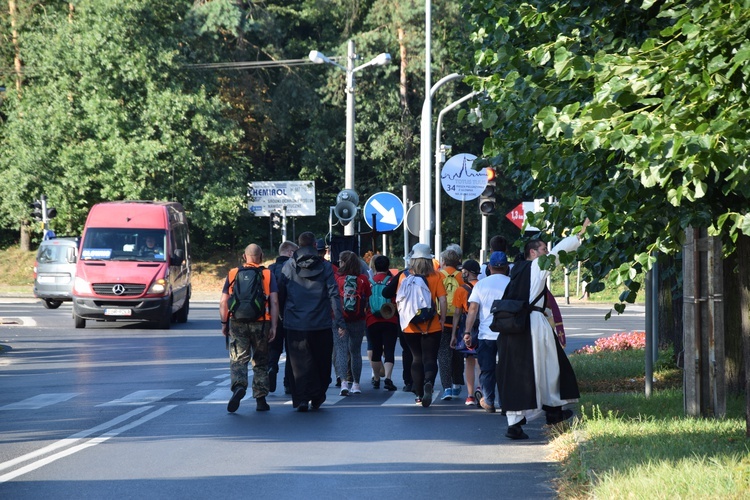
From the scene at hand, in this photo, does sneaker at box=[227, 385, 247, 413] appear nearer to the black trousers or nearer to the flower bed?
the black trousers

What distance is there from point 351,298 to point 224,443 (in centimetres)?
429

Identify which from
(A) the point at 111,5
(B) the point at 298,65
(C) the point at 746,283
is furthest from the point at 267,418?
(B) the point at 298,65

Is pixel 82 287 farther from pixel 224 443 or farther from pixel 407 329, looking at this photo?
pixel 224 443

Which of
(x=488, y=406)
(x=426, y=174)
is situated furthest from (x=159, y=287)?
(x=488, y=406)

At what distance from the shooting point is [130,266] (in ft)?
89.8

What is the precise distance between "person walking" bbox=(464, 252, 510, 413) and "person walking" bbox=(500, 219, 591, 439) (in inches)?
61.0

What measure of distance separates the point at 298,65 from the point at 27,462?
47865 millimetres

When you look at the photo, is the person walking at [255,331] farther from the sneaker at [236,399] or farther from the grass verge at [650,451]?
the grass verge at [650,451]

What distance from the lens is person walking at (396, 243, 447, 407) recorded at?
46.1 feet

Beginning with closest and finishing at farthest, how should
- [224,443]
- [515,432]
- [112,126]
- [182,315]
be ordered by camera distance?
[224,443] < [515,432] < [182,315] < [112,126]

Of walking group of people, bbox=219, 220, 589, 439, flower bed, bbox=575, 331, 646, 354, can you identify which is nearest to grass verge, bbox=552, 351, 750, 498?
walking group of people, bbox=219, 220, 589, 439

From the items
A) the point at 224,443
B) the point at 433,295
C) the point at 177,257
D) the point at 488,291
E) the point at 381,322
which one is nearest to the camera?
the point at 224,443

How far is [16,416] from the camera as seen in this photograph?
1302 cm

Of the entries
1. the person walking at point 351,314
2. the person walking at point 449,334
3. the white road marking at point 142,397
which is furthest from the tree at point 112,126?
the person walking at point 449,334
